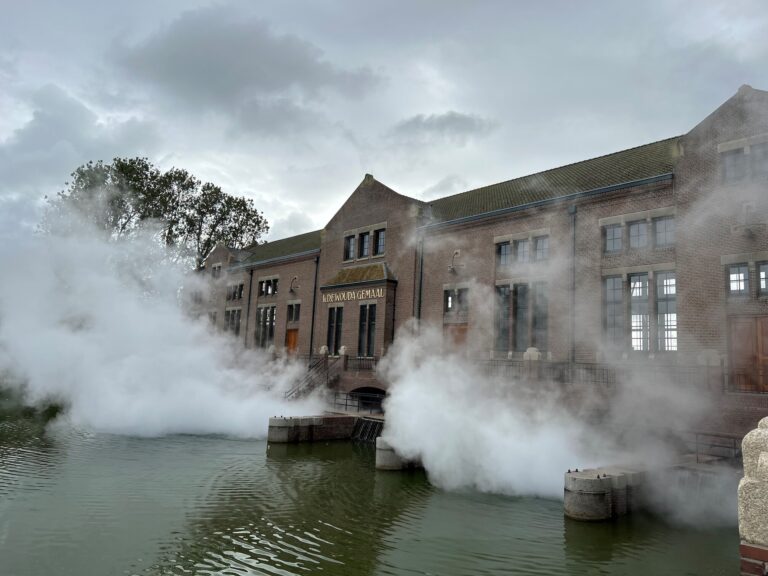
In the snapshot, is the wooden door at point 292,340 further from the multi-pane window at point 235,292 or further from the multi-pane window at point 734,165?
the multi-pane window at point 734,165

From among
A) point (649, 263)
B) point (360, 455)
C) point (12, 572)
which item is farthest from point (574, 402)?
point (12, 572)

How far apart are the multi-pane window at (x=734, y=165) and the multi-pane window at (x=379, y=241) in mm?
14857

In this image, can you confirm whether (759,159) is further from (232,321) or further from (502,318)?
(232,321)

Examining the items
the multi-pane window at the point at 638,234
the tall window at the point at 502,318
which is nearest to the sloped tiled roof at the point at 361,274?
the tall window at the point at 502,318

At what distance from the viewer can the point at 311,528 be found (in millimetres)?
10008

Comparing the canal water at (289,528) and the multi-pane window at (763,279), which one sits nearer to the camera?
the canal water at (289,528)

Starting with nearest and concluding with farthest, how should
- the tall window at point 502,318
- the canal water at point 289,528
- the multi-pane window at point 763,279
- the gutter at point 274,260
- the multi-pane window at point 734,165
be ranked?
the canal water at point 289,528
the multi-pane window at point 763,279
the multi-pane window at point 734,165
the tall window at point 502,318
the gutter at point 274,260

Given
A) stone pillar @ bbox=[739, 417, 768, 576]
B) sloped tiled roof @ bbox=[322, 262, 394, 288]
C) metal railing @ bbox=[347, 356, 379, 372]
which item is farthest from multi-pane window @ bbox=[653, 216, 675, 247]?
stone pillar @ bbox=[739, 417, 768, 576]

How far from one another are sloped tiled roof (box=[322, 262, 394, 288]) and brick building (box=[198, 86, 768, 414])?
92 mm

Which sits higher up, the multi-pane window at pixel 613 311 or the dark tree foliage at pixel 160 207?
the dark tree foliage at pixel 160 207

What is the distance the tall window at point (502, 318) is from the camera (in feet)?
69.0

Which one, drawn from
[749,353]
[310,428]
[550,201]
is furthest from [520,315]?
[310,428]

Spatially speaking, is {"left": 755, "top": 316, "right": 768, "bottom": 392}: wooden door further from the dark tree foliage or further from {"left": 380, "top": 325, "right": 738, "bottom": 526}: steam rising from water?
the dark tree foliage

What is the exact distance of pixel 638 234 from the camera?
17.7 meters
